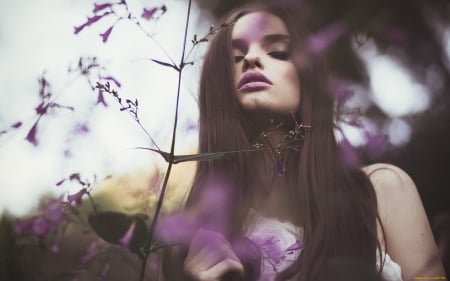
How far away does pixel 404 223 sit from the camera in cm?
88

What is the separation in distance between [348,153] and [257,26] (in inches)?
11.1

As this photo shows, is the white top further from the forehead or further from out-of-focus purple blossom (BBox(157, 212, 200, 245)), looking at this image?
the forehead

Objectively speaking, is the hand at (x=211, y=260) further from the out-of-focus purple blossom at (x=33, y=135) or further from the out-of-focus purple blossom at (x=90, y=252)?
A: the out-of-focus purple blossom at (x=33, y=135)

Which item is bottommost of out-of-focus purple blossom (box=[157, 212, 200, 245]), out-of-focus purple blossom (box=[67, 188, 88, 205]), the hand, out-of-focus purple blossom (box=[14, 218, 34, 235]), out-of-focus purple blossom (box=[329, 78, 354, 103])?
the hand

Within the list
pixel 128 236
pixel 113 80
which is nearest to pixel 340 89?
pixel 113 80

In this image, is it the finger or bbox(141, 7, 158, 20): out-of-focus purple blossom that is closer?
the finger

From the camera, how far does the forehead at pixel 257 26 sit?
3.09 feet

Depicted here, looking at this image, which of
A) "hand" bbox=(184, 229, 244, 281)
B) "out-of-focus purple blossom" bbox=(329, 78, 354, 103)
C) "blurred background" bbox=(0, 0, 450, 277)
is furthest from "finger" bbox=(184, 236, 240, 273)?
"out-of-focus purple blossom" bbox=(329, 78, 354, 103)

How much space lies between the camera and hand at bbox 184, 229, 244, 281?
30.3 inches

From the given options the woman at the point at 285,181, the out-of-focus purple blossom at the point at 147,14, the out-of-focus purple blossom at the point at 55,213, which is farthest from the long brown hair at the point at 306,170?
the out-of-focus purple blossom at the point at 55,213

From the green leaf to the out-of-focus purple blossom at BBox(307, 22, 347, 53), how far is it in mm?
494

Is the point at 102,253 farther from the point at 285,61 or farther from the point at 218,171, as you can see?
the point at 285,61

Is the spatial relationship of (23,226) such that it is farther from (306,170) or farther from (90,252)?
(306,170)

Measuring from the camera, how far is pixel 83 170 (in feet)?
3.01
